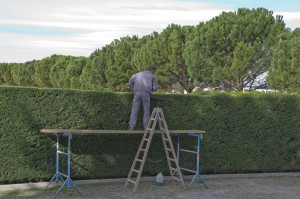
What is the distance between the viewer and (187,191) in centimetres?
854

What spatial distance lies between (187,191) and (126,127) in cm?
219

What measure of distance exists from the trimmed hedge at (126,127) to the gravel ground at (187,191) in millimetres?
563

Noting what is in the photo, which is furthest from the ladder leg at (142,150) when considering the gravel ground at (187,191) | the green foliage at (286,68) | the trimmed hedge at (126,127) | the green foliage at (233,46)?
the green foliage at (233,46)

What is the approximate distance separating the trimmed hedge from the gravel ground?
56 cm

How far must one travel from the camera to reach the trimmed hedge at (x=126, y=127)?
8.52 meters

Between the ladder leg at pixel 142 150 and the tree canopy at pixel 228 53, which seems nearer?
the ladder leg at pixel 142 150

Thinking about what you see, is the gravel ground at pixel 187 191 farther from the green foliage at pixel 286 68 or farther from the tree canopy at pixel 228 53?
the tree canopy at pixel 228 53

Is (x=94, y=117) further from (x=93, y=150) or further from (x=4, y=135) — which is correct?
(x=4, y=135)

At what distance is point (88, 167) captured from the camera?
916cm

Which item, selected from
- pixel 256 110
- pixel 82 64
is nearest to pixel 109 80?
pixel 82 64

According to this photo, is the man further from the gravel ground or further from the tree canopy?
the tree canopy

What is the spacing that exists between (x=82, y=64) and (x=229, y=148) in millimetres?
52520

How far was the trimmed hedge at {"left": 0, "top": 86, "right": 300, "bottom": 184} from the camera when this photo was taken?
8.52 metres

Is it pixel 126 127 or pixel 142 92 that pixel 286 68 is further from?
pixel 142 92
